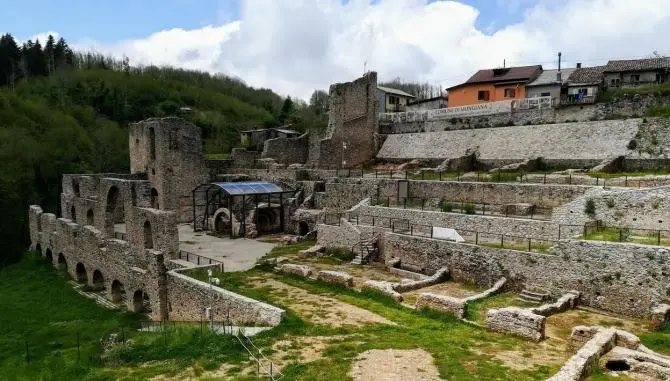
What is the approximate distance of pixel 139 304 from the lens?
2489 cm

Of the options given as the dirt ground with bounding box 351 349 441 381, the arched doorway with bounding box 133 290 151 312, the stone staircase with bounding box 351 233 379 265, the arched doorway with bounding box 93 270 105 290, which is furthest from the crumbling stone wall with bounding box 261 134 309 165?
the dirt ground with bounding box 351 349 441 381

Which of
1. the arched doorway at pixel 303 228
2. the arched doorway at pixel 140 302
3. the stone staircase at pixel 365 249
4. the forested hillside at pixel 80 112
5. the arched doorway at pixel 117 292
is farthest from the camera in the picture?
the forested hillside at pixel 80 112

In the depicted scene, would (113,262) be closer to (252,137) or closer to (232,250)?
(232,250)

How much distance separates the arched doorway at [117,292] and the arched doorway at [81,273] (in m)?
5.27

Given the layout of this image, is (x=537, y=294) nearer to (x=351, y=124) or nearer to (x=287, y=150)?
(x=351, y=124)

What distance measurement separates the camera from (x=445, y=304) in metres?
16.7

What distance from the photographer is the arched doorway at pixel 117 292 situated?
1064 inches

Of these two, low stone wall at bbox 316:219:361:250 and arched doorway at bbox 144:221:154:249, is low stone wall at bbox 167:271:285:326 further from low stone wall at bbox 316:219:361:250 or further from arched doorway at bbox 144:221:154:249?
low stone wall at bbox 316:219:361:250

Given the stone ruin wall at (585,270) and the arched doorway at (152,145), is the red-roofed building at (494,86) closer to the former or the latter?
the stone ruin wall at (585,270)

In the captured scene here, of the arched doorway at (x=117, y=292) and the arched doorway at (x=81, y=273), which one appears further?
the arched doorway at (x=81, y=273)

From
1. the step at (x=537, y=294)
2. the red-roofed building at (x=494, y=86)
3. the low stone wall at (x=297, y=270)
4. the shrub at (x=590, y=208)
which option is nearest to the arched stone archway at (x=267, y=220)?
the low stone wall at (x=297, y=270)

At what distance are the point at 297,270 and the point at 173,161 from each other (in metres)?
20.5

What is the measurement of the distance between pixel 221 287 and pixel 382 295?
254 inches

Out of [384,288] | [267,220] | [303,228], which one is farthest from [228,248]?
[384,288]
